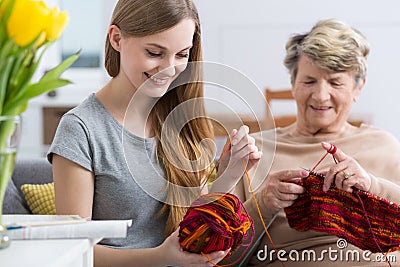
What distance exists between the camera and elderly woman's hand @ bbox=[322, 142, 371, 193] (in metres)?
1.66

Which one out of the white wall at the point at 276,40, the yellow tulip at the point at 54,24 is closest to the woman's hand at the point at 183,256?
the yellow tulip at the point at 54,24

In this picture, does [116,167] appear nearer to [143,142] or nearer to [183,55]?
[143,142]

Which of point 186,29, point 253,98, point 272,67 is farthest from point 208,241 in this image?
point 272,67

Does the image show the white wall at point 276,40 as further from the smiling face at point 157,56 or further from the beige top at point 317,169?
the smiling face at point 157,56

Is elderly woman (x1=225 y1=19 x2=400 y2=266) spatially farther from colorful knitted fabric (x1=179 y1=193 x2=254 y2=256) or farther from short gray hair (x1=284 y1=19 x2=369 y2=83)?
colorful knitted fabric (x1=179 y1=193 x2=254 y2=256)

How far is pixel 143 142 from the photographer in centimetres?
161

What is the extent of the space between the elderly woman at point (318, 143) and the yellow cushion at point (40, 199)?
56 centimetres

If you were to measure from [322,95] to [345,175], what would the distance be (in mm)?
359

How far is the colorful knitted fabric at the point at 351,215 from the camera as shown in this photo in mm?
1649

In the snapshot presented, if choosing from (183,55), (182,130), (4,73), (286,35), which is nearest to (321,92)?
(182,130)

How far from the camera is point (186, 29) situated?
1488mm

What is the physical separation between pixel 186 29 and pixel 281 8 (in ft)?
10.0

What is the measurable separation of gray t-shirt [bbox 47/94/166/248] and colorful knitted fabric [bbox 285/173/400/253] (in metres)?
0.38

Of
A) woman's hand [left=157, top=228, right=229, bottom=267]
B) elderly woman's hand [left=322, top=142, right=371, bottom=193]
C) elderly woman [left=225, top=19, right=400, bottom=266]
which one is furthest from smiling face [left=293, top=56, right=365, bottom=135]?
woman's hand [left=157, top=228, right=229, bottom=267]
